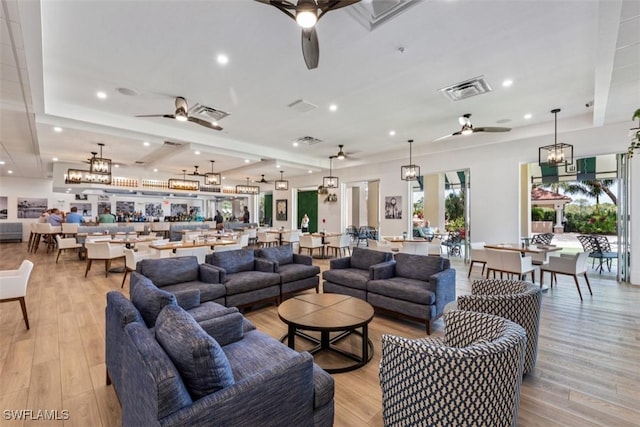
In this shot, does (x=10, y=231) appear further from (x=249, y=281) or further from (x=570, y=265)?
(x=570, y=265)

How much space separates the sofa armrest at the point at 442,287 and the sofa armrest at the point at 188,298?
2821 mm

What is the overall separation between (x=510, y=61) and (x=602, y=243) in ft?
19.6

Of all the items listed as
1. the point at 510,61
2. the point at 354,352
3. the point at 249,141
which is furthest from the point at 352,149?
the point at 354,352

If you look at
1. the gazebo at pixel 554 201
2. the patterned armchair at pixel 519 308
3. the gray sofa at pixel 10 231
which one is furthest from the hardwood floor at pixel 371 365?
the gray sofa at pixel 10 231

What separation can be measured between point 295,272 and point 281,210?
9.87m

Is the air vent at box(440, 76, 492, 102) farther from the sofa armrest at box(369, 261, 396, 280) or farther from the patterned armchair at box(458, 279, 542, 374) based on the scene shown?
the patterned armchair at box(458, 279, 542, 374)

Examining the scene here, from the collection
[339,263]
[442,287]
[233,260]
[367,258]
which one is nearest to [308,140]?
[339,263]

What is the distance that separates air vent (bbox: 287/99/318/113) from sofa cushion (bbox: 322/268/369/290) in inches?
121

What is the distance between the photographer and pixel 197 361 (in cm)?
135

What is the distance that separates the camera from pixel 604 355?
297 cm

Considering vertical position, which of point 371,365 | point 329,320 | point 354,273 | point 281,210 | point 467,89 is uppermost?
point 467,89

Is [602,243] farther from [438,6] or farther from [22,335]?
[22,335]

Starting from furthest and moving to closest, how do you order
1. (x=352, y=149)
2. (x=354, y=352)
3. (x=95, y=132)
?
(x=352, y=149)
(x=95, y=132)
(x=354, y=352)

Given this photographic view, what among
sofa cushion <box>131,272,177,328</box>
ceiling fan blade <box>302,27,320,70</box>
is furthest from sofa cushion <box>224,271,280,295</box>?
ceiling fan blade <box>302,27,320,70</box>
